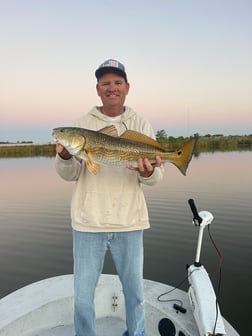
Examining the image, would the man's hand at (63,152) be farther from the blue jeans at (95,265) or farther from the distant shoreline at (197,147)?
the distant shoreline at (197,147)

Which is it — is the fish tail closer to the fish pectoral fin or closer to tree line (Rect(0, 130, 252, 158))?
the fish pectoral fin

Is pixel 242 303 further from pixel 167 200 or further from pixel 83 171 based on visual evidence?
pixel 167 200

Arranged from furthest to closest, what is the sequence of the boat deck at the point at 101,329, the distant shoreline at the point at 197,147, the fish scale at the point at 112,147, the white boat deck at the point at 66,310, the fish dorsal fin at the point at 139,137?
the distant shoreline at the point at 197,147, the boat deck at the point at 101,329, the white boat deck at the point at 66,310, the fish dorsal fin at the point at 139,137, the fish scale at the point at 112,147

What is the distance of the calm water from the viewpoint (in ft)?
23.7

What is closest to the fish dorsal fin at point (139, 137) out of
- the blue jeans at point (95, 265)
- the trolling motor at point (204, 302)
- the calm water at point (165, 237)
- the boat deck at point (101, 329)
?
the blue jeans at point (95, 265)

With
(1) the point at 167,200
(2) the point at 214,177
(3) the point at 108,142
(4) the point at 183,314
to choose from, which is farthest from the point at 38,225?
(2) the point at 214,177

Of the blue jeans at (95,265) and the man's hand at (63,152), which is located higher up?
the man's hand at (63,152)

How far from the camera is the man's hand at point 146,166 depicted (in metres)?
2.93

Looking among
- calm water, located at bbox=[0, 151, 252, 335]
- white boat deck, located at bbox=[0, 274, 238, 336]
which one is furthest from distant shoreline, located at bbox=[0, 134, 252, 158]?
white boat deck, located at bbox=[0, 274, 238, 336]

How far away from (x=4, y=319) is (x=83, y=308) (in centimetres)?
126

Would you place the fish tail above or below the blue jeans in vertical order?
above

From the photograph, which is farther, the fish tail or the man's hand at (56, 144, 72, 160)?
the fish tail

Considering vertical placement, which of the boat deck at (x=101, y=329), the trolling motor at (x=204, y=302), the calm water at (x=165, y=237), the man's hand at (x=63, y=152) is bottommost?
the calm water at (x=165, y=237)

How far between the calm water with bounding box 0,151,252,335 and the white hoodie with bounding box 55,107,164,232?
11.9 feet
